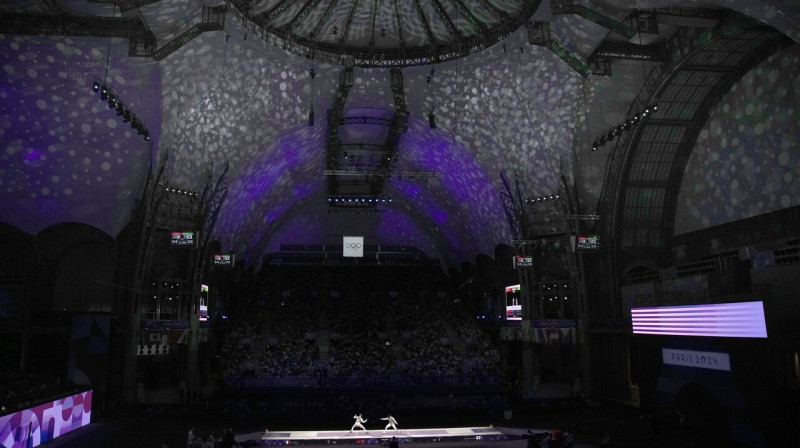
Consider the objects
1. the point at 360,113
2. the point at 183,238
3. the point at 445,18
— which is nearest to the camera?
the point at 445,18

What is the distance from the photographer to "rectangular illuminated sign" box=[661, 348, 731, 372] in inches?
742

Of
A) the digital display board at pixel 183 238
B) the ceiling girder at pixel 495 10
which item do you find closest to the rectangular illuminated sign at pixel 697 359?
the ceiling girder at pixel 495 10

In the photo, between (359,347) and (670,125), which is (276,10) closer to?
(670,125)

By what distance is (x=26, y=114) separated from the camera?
990 inches

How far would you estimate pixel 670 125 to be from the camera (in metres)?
28.7

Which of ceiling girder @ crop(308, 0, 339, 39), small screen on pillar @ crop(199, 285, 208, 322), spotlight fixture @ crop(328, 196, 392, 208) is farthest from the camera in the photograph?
spotlight fixture @ crop(328, 196, 392, 208)

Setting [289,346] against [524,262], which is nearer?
[524,262]

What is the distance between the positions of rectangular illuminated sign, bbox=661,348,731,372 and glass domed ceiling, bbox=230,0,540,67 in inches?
601

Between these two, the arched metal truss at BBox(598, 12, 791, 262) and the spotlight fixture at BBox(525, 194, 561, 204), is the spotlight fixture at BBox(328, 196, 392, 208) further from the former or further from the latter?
the arched metal truss at BBox(598, 12, 791, 262)

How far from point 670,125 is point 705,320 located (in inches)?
510

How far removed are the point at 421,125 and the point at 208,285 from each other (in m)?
19.0

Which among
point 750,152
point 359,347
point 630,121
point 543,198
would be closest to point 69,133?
point 359,347

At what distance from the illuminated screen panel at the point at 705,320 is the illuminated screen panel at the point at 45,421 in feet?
77.5

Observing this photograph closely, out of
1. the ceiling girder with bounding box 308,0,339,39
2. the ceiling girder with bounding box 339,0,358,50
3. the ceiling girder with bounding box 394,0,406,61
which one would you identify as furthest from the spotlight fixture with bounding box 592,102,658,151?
the ceiling girder with bounding box 308,0,339,39
